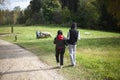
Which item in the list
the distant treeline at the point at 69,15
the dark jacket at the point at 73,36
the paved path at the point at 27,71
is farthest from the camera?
the distant treeline at the point at 69,15

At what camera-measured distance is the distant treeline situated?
267 feet

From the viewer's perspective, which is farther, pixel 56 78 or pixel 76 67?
pixel 76 67

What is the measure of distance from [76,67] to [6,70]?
380 centimetres

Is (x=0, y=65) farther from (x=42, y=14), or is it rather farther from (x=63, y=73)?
(x=42, y=14)

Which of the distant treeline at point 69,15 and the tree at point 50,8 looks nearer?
the distant treeline at point 69,15

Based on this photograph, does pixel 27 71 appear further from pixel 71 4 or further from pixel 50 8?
pixel 71 4

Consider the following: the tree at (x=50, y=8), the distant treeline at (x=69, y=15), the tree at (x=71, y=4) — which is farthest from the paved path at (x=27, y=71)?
the tree at (x=71, y=4)

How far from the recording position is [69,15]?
91.2 m

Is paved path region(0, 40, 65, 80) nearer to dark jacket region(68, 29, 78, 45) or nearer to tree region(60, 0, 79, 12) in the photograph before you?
dark jacket region(68, 29, 78, 45)

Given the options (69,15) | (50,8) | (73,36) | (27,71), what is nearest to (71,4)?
(50,8)

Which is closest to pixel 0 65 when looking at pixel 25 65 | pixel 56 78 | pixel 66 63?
pixel 25 65

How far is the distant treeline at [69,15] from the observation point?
8150 centimetres

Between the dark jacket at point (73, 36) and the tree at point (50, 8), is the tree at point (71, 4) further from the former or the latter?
the dark jacket at point (73, 36)

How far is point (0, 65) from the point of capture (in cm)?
1662
